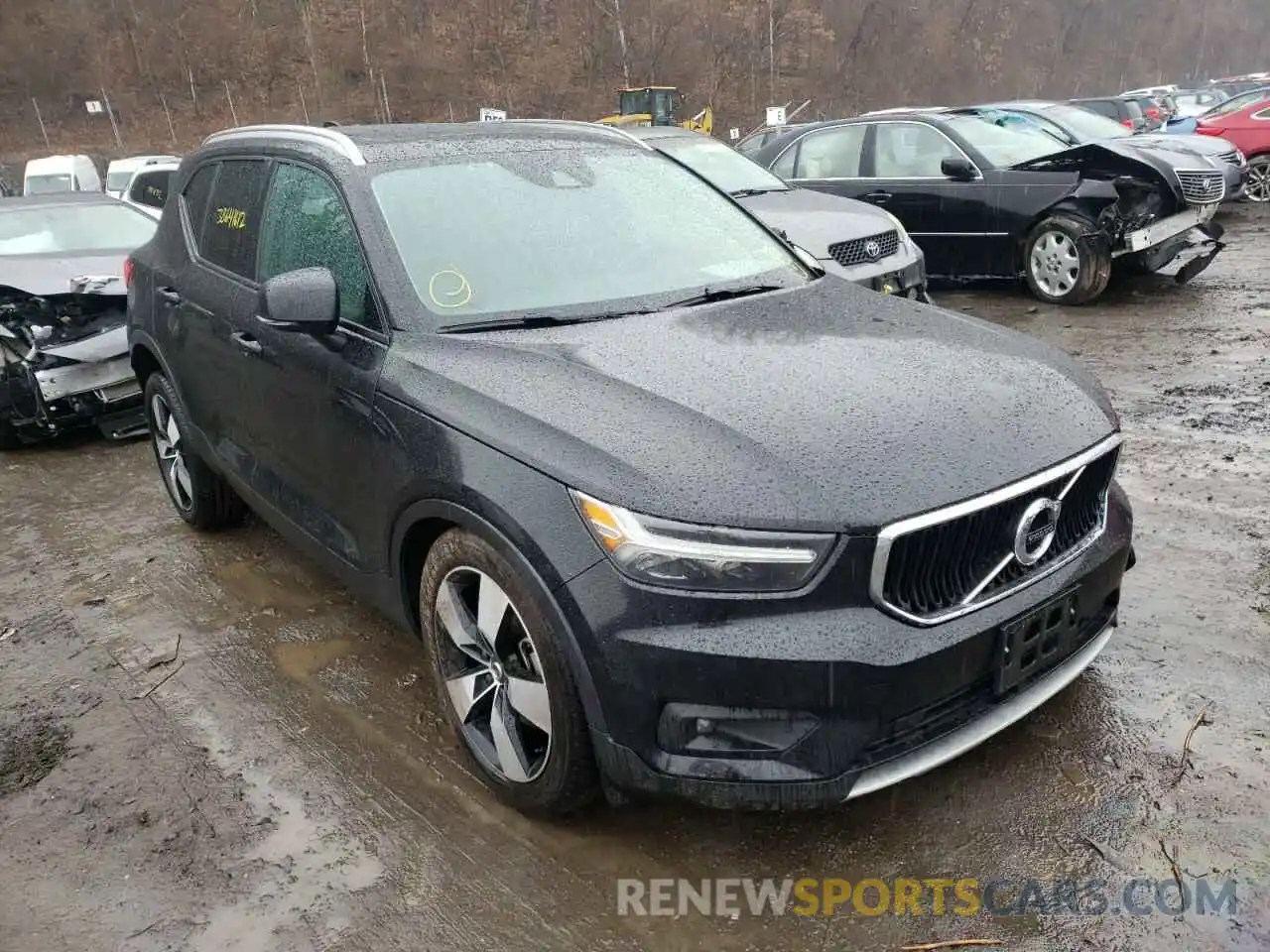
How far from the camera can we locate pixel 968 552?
2.25 meters

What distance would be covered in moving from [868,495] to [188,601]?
126 inches

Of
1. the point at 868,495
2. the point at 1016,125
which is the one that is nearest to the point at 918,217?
the point at 1016,125

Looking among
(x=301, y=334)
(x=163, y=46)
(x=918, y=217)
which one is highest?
(x=163, y=46)

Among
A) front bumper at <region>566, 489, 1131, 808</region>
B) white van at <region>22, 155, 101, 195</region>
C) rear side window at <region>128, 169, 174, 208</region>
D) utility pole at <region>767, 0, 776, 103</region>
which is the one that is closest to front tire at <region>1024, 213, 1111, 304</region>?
front bumper at <region>566, 489, 1131, 808</region>

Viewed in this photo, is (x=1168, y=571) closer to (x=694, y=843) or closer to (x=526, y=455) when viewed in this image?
(x=694, y=843)

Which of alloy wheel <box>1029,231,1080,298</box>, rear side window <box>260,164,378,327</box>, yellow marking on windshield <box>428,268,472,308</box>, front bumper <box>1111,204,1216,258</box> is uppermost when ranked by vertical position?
rear side window <box>260,164,378,327</box>

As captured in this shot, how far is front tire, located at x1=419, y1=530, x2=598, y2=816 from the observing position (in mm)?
2367

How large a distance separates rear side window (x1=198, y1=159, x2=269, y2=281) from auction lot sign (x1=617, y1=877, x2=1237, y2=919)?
2703 mm

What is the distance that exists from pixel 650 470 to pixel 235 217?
2.58m

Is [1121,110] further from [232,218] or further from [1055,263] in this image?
[232,218]

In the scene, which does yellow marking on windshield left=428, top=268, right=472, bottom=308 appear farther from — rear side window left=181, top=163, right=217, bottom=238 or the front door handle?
rear side window left=181, top=163, right=217, bottom=238

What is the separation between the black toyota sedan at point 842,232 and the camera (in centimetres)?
675

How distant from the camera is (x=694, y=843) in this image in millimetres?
2578

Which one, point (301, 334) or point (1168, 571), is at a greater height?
point (301, 334)
